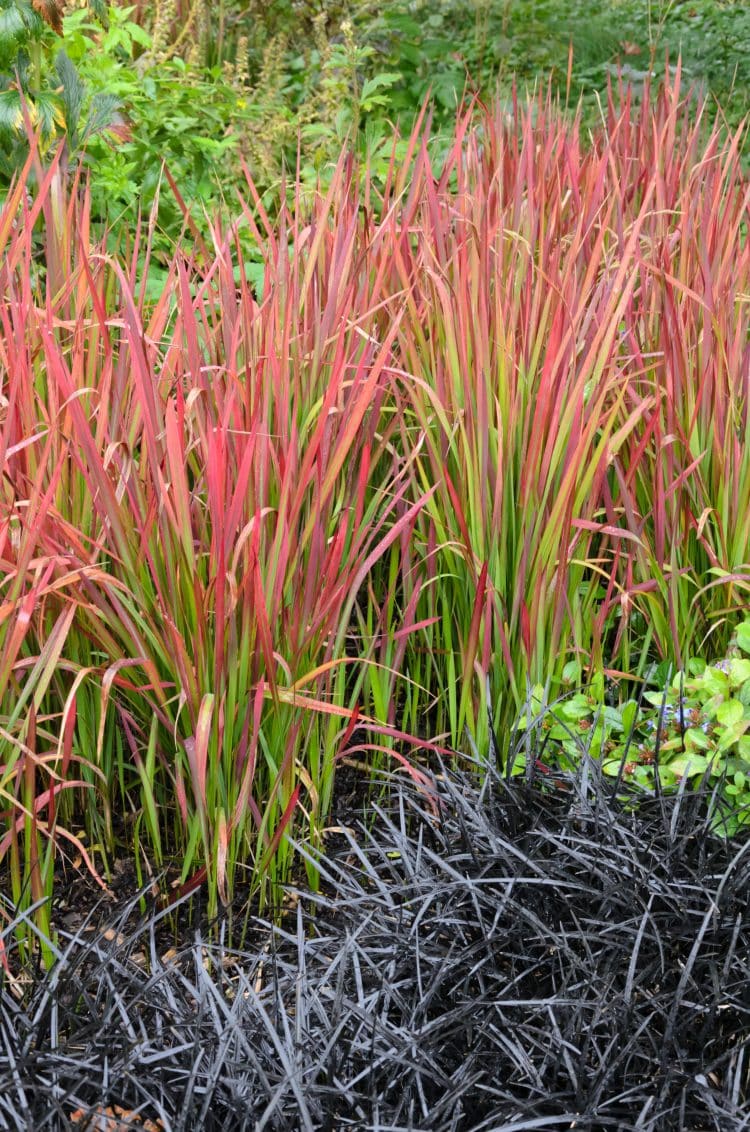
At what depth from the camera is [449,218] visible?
233 cm

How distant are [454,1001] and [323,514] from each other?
2.39 ft

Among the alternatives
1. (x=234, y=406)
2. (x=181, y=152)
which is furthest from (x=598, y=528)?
(x=181, y=152)

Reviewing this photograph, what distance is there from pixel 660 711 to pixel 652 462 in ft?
1.88

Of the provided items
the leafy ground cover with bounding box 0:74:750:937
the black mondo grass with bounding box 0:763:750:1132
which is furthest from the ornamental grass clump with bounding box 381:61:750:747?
the black mondo grass with bounding box 0:763:750:1132

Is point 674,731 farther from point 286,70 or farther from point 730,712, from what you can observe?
point 286,70

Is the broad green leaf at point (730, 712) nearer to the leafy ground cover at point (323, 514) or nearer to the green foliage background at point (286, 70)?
the leafy ground cover at point (323, 514)

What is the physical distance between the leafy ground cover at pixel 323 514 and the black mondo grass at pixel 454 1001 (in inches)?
5.6

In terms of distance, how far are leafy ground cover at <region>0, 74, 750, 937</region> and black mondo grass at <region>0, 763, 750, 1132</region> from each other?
0.46 feet

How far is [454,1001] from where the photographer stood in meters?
1.45

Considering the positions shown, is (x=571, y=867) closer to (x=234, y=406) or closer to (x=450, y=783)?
(x=450, y=783)

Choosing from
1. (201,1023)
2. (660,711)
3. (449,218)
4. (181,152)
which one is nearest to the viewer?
(201,1023)

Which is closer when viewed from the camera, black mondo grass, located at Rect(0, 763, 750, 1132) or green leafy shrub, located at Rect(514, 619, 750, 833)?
black mondo grass, located at Rect(0, 763, 750, 1132)

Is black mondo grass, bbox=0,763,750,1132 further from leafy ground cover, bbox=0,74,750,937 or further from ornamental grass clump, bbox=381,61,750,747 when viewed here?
ornamental grass clump, bbox=381,61,750,747

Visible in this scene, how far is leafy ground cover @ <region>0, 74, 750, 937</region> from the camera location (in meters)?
1.54
